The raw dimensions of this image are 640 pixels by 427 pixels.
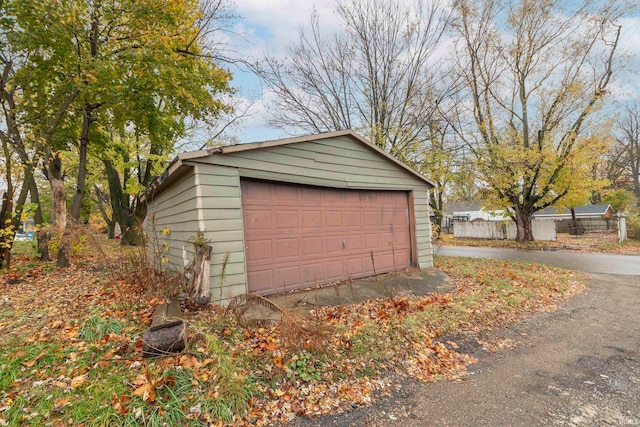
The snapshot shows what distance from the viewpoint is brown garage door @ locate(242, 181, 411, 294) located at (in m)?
5.48

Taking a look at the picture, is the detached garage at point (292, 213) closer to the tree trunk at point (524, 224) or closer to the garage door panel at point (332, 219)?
the garage door panel at point (332, 219)

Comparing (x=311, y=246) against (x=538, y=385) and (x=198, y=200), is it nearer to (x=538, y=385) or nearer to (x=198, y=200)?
(x=198, y=200)

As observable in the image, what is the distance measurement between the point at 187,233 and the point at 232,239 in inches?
41.1

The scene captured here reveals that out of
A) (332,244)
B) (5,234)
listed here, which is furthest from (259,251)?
(5,234)

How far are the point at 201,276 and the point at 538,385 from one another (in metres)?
4.28

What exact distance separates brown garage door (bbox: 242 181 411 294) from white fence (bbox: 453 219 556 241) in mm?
13525

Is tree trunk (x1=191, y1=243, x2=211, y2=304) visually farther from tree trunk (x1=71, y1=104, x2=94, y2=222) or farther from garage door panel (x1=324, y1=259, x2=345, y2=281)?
tree trunk (x1=71, y1=104, x2=94, y2=222)

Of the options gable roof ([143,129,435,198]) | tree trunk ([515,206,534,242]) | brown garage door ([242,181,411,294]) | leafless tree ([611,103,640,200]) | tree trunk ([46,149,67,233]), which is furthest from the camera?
leafless tree ([611,103,640,200])

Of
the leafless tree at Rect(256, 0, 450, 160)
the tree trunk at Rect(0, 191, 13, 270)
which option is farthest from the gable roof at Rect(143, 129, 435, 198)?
the leafless tree at Rect(256, 0, 450, 160)

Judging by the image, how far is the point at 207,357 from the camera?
3039 millimetres

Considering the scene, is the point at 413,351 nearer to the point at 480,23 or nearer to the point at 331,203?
the point at 331,203

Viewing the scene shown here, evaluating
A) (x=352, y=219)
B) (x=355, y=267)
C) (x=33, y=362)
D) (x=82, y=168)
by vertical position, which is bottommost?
(x=33, y=362)

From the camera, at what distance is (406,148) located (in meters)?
12.7

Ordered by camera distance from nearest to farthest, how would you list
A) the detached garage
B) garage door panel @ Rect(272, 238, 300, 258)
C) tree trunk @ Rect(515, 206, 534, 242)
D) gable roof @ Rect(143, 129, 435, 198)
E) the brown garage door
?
gable roof @ Rect(143, 129, 435, 198), the detached garage, the brown garage door, garage door panel @ Rect(272, 238, 300, 258), tree trunk @ Rect(515, 206, 534, 242)
